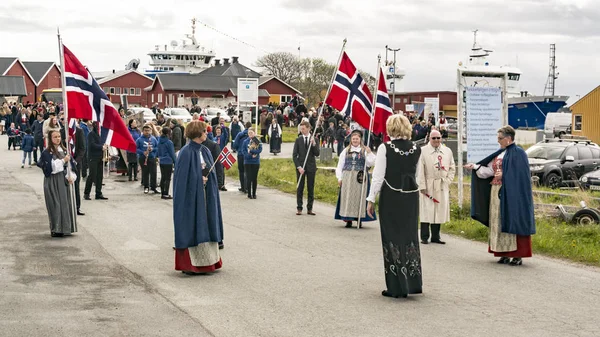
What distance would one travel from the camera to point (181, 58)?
13012 cm

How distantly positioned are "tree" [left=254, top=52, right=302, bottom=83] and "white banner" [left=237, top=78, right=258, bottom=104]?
69.2 m

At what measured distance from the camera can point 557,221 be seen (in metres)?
16.6

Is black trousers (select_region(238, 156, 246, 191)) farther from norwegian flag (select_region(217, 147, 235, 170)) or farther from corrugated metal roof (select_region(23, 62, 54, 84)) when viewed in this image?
corrugated metal roof (select_region(23, 62, 54, 84))

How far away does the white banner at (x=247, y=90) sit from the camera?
41906 mm

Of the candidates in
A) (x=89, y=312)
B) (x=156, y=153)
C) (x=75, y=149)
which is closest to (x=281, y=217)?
(x=75, y=149)

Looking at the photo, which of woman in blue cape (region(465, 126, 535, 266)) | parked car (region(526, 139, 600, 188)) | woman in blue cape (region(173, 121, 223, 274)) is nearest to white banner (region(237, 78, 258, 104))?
parked car (region(526, 139, 600, 188))

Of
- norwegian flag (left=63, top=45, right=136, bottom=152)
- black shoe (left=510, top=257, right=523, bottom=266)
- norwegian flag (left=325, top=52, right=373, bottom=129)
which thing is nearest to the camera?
black shoe (left=510, top=257, right=523, bottom=266)

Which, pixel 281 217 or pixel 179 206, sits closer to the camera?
pixel 179 206

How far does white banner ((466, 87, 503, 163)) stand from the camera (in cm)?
1741

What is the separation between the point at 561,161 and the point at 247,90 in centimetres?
1906

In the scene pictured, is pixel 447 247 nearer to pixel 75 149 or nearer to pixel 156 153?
pixel 75 149

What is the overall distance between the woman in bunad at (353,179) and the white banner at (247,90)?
26382 mm

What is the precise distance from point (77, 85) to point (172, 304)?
691 cm

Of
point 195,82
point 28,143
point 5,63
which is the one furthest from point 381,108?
point 5,63
